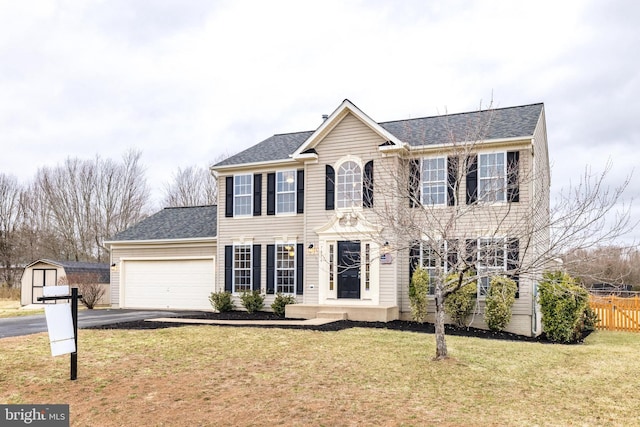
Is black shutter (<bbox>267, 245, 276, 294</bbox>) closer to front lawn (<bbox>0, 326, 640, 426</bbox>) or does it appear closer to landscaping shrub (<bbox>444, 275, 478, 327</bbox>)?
landscaping shrub (<bbox>444, 275, 478, 327</bbox>)

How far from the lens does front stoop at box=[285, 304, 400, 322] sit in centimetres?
1580

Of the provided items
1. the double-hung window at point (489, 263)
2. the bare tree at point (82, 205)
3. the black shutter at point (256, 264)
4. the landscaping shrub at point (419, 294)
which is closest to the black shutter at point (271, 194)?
the black shutter at point (256, 264)

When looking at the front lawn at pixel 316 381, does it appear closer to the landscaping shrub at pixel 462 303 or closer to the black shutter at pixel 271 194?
the landscaping shrub at pixel 462 303

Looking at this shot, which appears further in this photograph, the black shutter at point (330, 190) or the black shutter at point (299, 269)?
the black shutter at point (299, 269)

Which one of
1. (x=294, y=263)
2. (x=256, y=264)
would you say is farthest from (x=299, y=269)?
(x=256, y=264)

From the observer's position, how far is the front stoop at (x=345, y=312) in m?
15.8

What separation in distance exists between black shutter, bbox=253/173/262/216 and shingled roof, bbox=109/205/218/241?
2570 mm

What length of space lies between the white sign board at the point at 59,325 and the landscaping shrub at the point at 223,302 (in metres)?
11.2

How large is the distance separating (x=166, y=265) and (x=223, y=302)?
4267 millimetres

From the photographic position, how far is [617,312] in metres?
18.4

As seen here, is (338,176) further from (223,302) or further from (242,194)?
(223,302)

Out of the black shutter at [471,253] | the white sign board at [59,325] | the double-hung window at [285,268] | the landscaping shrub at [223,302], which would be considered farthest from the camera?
the landscaping shrub at [223,302]

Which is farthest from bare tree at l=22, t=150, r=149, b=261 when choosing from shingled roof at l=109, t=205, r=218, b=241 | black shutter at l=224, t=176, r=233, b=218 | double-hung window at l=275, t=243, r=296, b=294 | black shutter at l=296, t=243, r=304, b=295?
black shutter at l=296, t=243, r=304, b=295

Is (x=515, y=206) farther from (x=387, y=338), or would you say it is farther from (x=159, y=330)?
(x=159, y=330)
